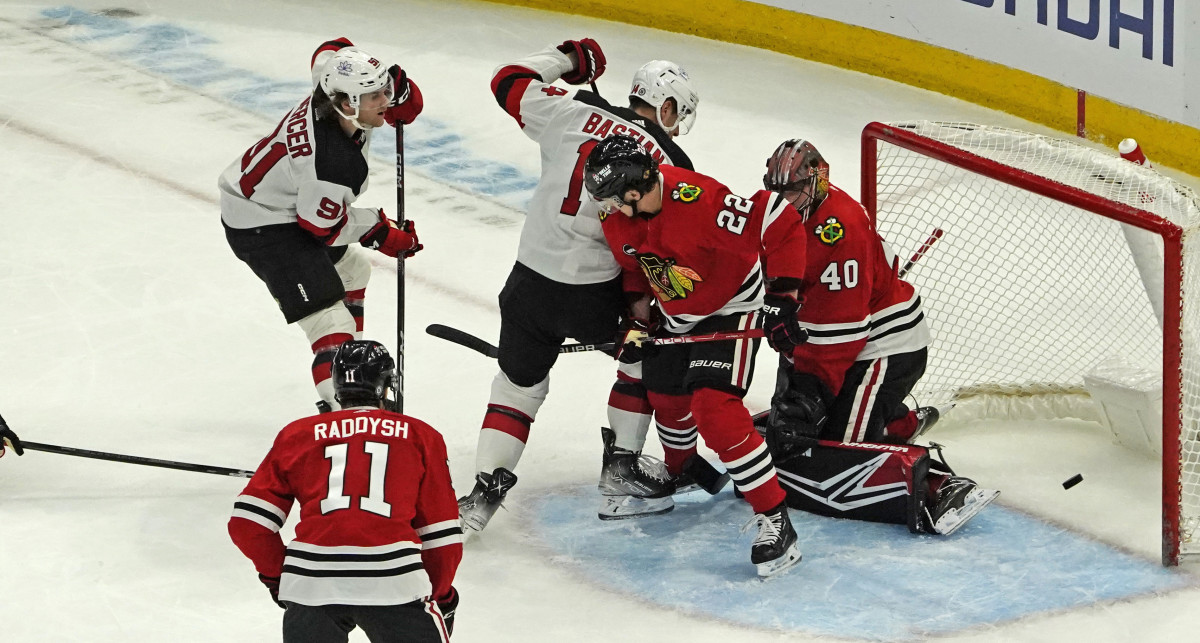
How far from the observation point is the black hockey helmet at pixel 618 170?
3355 mm

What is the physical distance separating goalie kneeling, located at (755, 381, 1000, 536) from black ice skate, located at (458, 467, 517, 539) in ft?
2.13

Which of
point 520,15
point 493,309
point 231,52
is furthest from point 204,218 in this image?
point 520,15

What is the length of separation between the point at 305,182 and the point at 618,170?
91cm

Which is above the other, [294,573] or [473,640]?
[294,573]

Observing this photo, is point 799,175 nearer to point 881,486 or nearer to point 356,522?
point 881,486

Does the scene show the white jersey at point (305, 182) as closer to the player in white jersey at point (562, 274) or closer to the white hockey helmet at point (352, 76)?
the white hockey helmet at point (352, 76)

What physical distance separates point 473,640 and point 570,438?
3.46 feet

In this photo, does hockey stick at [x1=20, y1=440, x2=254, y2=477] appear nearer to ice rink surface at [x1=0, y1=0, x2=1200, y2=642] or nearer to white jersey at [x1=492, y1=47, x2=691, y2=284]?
ice rink surface at [x1=0, y1=0, x2=1200, y2=642]

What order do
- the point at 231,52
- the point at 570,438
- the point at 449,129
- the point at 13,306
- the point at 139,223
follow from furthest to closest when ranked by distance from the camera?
the point at 231,52 < the point at 449,129 < the point at 139,223 < the point at 13,306 < the point at 570,438

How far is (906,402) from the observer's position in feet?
14.1

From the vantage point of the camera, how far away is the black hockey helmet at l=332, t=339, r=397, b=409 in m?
2.69

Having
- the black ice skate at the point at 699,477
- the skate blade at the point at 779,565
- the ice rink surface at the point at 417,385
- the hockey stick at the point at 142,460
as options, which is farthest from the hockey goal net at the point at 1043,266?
the hockey stick at the point at 142,460

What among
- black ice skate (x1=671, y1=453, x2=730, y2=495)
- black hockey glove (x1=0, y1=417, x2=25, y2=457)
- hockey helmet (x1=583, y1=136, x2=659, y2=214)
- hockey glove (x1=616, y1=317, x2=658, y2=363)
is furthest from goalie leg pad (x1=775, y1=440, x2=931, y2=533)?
black hockey glove (x1=0, y1=417, x2=25, y2=457)

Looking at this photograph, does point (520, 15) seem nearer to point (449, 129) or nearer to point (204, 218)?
point (449, 129)
